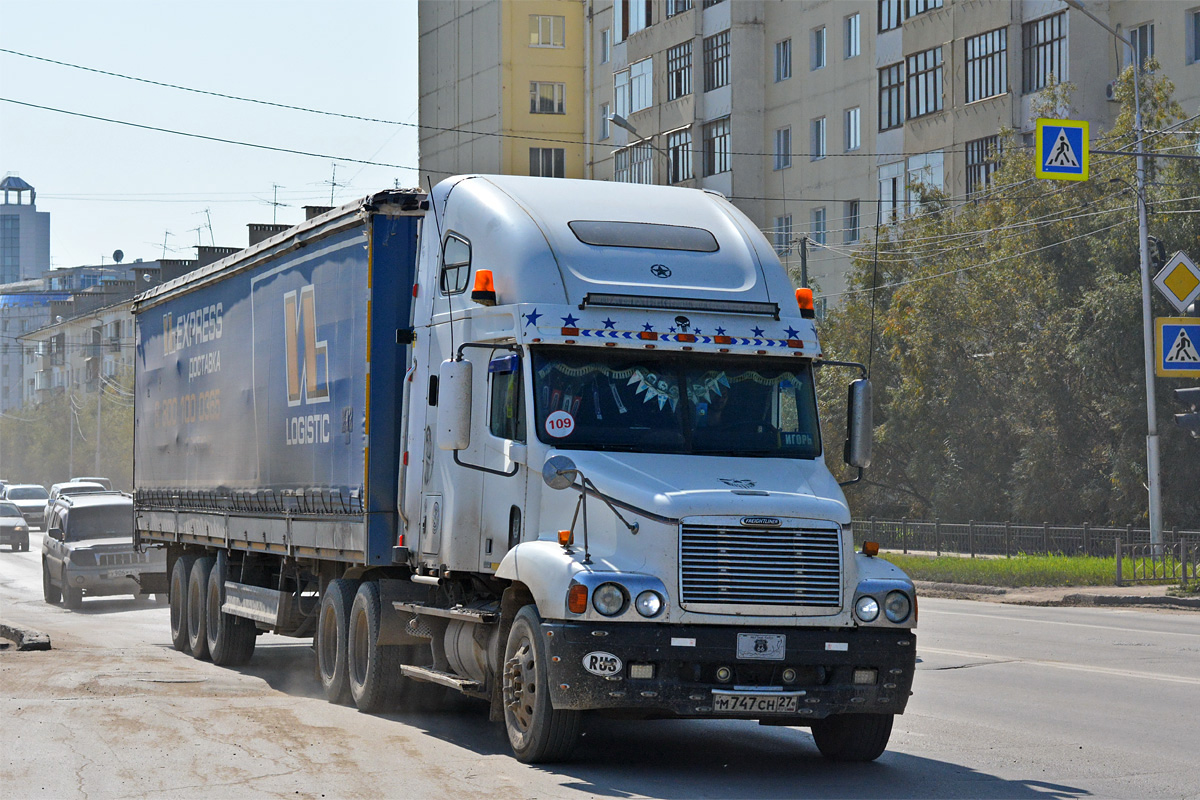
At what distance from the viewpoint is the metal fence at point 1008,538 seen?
32.0 m

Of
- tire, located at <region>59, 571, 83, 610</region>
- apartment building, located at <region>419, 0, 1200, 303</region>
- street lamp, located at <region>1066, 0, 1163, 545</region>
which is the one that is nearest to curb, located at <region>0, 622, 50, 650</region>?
tire, located at <region>59, 571, 83, 610</region>

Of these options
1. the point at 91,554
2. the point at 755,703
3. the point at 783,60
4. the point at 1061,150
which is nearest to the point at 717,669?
the point at 755,703

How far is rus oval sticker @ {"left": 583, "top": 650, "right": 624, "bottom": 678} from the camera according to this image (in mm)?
9602

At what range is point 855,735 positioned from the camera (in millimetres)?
10531

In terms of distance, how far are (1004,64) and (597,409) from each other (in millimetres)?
37618

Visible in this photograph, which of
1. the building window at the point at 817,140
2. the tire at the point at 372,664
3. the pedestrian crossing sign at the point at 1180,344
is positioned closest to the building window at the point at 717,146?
the building window at the point at 817,140

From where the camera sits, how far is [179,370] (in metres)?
19.3

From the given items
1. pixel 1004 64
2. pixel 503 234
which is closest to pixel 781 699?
pixel 503 234

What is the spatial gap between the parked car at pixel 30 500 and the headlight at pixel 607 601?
57.3 metres

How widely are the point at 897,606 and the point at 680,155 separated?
166 ft

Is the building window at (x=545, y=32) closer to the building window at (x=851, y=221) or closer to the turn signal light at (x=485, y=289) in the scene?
the building window at (x=851, y=221)

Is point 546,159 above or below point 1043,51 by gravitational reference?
above

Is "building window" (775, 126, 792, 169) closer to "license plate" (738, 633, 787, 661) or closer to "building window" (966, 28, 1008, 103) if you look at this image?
"building window" (966, 28, 1008, 103)

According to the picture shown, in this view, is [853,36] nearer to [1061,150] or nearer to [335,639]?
[1061,150]
